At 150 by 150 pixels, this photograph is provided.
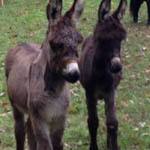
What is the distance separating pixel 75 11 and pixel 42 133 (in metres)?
1.29

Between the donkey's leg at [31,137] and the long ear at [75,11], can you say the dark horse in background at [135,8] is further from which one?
the long ear at [75,11]

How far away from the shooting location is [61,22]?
5562 millimetres

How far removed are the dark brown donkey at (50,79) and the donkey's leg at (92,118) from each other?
108 centimetres

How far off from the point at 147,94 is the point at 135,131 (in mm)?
1889

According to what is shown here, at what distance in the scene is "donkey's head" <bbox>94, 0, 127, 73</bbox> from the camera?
6.75 m

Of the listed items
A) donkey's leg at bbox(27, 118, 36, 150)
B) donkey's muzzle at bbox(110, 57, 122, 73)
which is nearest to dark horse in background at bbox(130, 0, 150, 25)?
donkey's muzzle at bbox(110, 57, 122, 73)

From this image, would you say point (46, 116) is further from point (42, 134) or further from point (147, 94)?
point (147, 94)

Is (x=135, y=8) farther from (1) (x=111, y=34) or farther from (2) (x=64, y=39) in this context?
(2) (x=64, y=39)

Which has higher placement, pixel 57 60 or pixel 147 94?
pixel 57 60

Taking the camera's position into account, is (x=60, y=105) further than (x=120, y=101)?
No

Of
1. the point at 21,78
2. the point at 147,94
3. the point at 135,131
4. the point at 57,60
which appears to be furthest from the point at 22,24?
the point at 57,60

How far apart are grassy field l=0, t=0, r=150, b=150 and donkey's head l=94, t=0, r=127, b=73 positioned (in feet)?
4.90

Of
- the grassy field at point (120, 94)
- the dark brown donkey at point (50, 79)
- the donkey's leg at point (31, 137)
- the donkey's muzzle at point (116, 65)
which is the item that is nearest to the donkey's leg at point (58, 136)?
the dark brown donkey at point (50, 79)

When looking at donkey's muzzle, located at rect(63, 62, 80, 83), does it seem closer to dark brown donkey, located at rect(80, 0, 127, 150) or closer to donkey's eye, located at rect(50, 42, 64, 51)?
donkey's eye, located at rect(50, 42, 64, 51)
